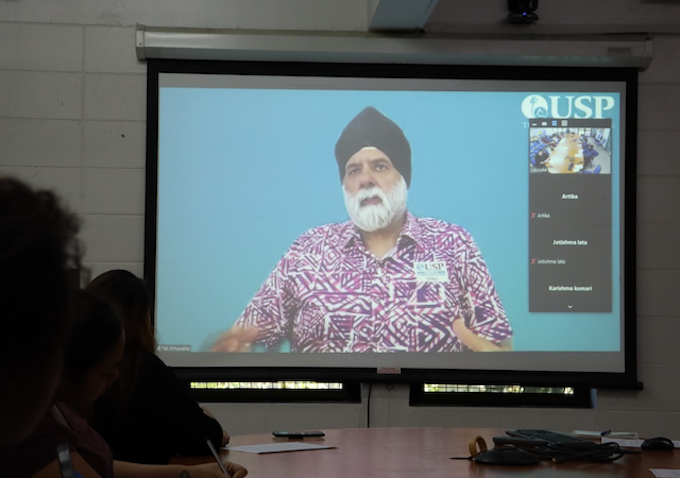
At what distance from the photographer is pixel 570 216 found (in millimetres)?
4191

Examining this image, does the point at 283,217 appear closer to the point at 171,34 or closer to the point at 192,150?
the point at 192,150

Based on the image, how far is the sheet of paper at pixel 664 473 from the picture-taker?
1.93 m

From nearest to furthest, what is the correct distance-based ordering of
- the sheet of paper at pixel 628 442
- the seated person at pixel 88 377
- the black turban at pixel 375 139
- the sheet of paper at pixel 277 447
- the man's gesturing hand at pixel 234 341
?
the seated person at pixel 88 377, the sheet of paper at pixel 277 447, the sheet of paper at pixel 628 442, the man's gesturing hand at pixel 234 341, the black turban at pixel 375 139

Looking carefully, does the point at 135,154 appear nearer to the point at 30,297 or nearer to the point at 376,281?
the point at 376,281

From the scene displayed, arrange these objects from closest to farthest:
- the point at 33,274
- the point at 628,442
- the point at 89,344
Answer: the point at 33,274, the point at 89,344, the point at 628,442

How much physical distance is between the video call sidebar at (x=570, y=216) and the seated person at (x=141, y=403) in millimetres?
2447

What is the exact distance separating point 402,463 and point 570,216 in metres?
2.45

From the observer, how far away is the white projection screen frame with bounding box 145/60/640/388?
410cm

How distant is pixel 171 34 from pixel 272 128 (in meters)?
0.69

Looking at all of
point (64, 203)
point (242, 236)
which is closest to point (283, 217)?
point (242, 236)

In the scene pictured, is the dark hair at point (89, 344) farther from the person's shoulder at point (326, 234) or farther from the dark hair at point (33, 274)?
the person's shoulder at point (326, 234)

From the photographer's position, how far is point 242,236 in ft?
13.6

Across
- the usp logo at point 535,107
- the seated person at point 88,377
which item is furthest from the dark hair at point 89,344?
the usp logo at point 535,107

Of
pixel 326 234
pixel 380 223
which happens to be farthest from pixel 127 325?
pixel 380 223
